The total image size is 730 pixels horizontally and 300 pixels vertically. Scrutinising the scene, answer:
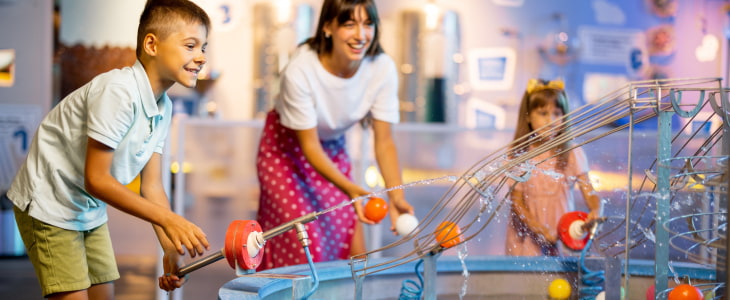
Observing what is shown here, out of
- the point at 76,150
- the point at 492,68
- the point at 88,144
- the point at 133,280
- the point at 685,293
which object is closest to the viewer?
the point at 685,293

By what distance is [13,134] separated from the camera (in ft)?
13.9

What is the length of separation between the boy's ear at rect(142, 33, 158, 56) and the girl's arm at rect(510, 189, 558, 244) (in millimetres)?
716

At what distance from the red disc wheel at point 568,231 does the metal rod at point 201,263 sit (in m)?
0.69

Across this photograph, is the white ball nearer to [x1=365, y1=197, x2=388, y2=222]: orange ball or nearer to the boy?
[x1=365, y1=197, x2=388, y2=222]: orange ball

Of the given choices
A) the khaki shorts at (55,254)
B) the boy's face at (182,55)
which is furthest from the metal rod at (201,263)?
the boy's face at (182,55)

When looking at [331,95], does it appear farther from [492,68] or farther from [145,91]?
[492,68]

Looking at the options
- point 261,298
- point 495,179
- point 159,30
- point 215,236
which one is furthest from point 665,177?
point 215,236

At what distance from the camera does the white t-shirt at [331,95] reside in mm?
2068

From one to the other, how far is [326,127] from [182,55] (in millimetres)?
782

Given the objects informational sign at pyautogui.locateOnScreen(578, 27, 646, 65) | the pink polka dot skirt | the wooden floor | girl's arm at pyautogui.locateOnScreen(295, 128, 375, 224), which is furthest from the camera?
informational sign at pyautogui.locateOnScreen(578, 27, 646, 65)

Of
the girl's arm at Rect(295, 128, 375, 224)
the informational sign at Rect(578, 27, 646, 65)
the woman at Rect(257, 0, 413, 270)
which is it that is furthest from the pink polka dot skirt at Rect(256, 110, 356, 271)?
the informational sign at Rect(578, 27, 646, 65)

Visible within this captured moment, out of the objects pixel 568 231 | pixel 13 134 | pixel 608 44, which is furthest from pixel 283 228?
pixel 608 44

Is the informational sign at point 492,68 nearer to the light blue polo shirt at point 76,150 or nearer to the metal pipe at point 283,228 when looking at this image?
the light blue polo shirt at point 76,150

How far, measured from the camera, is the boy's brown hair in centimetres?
143
